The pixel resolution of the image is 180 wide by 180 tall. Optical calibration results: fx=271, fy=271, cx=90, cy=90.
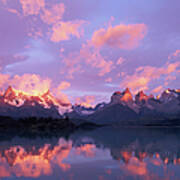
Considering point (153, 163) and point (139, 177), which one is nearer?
point (139, 177)

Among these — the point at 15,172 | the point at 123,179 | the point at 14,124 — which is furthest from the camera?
the point at 14,124

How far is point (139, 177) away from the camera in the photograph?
24938 mm

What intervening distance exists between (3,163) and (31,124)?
517 ft

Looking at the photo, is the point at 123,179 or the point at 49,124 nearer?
the point at 123,179

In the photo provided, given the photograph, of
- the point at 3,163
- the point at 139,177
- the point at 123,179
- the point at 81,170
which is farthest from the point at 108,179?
the point at 3,163

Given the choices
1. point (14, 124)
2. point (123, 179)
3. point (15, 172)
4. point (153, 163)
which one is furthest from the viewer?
point (14, 124)

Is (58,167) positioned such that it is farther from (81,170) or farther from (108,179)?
(108,179)

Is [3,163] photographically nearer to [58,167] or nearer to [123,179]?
[58,167]

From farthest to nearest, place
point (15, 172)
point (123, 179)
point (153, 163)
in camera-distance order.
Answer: point (153, 163) → point (15, 172) → point (123, 179)

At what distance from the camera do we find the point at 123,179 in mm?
24219

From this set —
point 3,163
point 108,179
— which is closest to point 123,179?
point 108,179

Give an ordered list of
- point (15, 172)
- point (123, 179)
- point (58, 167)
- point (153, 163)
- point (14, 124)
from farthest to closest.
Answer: point (14, 124)
point (153, 163)
point (58, 167)
point (15, 172)
point (123, 179)

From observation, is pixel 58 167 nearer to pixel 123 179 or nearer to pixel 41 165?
pixel 41 165

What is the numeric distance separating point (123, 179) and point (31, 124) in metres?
168
